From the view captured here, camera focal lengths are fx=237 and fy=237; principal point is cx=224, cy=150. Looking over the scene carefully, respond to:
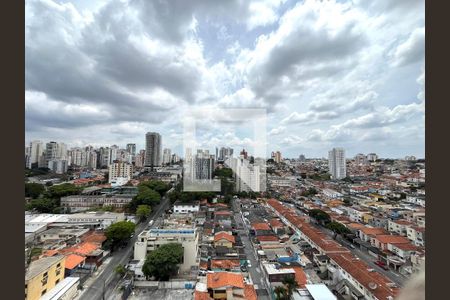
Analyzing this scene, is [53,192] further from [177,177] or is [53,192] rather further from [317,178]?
[317,178]

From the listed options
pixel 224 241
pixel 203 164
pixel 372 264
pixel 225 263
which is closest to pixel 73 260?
pixel 225 263

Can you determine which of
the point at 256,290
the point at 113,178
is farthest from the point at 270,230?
the point at 113,178

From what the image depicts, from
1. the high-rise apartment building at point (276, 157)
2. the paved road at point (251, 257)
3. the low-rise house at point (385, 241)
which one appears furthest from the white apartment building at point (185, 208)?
the high-rise apartment building at point (276, 157)

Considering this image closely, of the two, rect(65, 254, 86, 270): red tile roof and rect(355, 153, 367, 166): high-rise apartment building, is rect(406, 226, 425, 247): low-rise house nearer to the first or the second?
rect(65, 254, 86, 270): red tile roof

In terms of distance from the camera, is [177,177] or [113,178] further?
[177,177]

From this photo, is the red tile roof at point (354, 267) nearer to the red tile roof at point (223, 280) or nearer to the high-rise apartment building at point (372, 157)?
the red tile roof at point (223, 280)

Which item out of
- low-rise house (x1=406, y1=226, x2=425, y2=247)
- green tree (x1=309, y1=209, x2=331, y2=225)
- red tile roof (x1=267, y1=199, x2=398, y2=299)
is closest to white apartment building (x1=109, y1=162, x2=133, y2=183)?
green tree (x1=309, y1=209, x2=331, y2=225)
